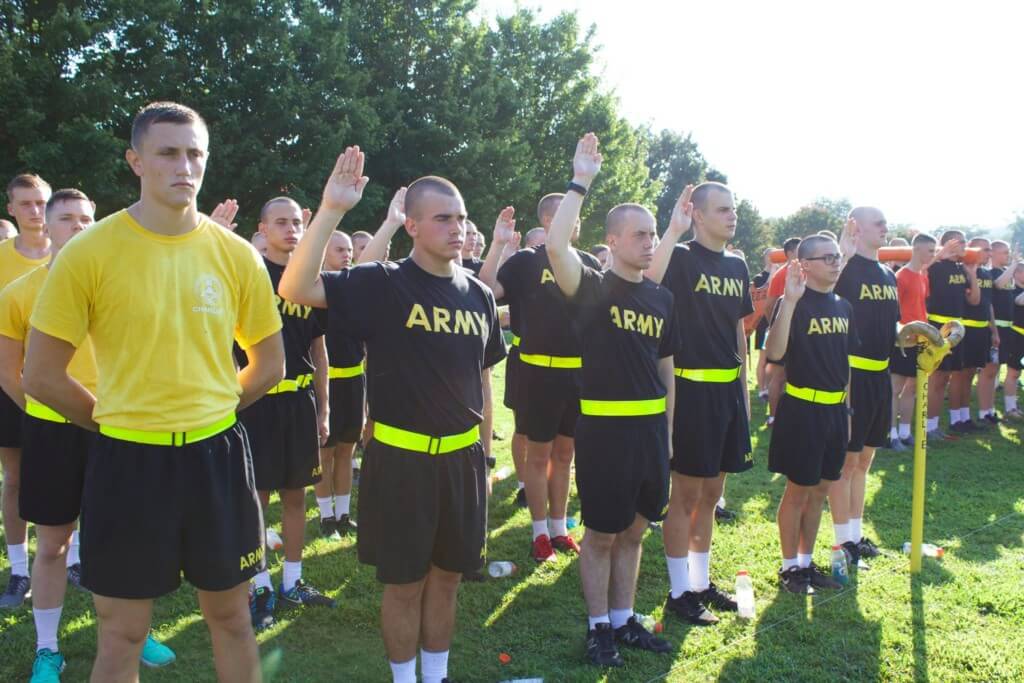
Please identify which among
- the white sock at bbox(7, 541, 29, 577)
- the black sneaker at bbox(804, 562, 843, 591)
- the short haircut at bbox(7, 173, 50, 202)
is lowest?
the black sneaker at bbox(804, 562, 843, 591)

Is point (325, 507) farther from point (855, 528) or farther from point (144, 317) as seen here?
point (855, 528)

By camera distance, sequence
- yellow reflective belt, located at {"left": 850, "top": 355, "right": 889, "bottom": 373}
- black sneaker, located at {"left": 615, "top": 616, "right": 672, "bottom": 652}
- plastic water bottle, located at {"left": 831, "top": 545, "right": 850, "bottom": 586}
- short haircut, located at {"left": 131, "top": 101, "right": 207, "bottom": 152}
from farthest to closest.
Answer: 1. yellow reflective belt, located at {"left": 850, "top": 355, "right": 889, "bottom": 373}
2. plastic water bottle, located at {"left": 831, "top": 545, "right": 850, "bottom": 586}
3. black sneaker, located at {"left": 615, "top": 616, "right": 672, "bottom": 652}
4. short haircut, located at {"left": 131, "top": 101, "right": 207, "bottom": 152}

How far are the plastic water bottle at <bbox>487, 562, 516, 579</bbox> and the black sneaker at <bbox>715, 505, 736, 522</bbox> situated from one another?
234 cm

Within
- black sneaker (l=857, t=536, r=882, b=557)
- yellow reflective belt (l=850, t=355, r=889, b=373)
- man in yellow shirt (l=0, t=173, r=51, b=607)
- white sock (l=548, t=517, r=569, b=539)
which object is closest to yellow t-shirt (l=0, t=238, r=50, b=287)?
man in yellow shirt (l=0, t=173, r=51, b=607)

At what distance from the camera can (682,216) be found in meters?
4.69

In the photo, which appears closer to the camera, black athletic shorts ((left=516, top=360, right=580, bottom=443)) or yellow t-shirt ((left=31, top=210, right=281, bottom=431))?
yellow t-shirt ((left=31, top=210, right=281, bottom=431))

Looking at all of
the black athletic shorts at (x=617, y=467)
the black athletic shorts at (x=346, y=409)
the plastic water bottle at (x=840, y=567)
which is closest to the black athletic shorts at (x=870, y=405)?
the plastic water bottle at (x=840, y=567)

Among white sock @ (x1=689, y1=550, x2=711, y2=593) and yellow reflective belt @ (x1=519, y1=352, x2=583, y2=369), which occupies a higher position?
yellow reflective belt @ (x1=519, y1=352, x2=583, y2=369)

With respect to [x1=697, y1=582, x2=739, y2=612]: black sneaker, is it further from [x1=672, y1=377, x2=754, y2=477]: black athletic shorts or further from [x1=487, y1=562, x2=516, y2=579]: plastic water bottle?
[x1=487, y1=562, x2=516, y2=579]: plastic water bottle

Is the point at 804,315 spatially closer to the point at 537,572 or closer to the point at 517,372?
the point at 517,372

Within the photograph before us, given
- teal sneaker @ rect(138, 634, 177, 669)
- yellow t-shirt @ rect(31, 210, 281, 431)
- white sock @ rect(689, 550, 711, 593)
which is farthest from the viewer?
white sock @ rect(689, 550, 711, 593)

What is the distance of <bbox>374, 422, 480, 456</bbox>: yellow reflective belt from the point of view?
3.46 m

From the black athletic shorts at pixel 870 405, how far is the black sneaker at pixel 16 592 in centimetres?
608

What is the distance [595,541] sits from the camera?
4297 millimetres
